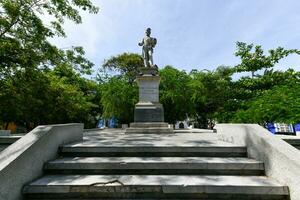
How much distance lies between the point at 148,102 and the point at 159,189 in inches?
325

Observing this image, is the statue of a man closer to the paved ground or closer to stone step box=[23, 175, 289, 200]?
the paved ground

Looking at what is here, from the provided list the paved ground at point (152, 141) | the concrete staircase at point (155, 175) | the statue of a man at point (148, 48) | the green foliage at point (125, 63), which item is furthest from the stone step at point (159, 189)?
the green foliage at point (125, 63)

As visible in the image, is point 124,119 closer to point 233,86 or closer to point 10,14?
point 233,86

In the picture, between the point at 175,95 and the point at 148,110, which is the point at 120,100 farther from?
the point at 148,110

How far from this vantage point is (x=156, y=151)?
16.0 feet

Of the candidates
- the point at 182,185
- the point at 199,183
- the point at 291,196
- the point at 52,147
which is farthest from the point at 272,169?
the point at 52,147

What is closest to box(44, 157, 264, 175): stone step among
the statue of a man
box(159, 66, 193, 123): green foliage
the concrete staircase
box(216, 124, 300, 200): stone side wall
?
the concrete staircase

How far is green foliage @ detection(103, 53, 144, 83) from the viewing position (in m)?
34.5

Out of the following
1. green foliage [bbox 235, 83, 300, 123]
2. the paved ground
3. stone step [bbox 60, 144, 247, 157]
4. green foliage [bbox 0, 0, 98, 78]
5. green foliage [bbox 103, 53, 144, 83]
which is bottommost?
stone step [bbox 60, 144, 247, 157]

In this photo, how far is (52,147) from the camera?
478 cm

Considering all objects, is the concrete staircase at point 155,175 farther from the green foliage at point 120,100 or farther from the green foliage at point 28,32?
the green foliage at point 120,100

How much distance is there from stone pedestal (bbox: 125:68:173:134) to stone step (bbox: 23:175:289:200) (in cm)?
693

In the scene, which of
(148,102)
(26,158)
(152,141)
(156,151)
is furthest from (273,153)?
(148,102)

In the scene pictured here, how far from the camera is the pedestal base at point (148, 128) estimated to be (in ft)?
34.9
